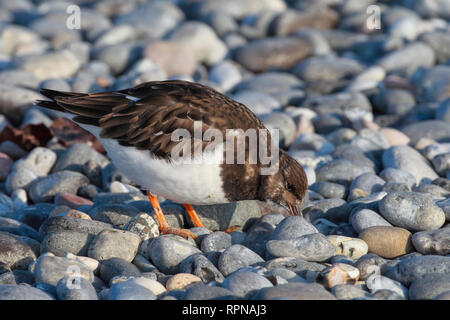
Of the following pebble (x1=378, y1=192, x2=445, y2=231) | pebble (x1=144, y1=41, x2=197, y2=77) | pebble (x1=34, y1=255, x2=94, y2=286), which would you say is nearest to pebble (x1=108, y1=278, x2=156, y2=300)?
pebble (x1=34, y1=255, x2=94, y2=286)

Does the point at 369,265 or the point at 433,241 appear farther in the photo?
the point at 433,241

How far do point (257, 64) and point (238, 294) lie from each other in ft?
25.5

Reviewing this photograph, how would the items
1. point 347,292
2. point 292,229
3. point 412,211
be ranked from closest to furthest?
point 347,292, point 292,229, point 412,211

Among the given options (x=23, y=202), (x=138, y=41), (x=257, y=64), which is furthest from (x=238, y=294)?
(x=138, y=41)

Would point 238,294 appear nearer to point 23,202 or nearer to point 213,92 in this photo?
point 213,92

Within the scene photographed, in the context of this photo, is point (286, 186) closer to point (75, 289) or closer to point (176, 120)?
point (176, 120)

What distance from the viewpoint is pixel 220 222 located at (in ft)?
20.1

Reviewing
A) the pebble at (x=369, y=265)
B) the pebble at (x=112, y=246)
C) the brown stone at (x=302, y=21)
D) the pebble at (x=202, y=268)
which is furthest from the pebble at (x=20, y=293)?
the brown stone at (x=302, y=21)

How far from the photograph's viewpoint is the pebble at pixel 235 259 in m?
4.90

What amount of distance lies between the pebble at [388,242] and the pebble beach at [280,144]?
0.02 m

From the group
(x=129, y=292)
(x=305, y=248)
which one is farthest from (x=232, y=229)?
(x=129, y=292)

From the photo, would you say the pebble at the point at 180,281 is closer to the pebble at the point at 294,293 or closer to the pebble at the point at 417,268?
the pebble at the point at 294,293

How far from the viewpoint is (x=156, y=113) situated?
5.57 metres

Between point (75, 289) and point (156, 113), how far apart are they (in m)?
1.91
